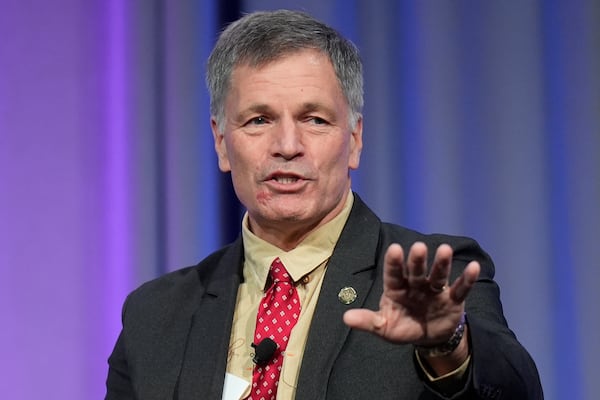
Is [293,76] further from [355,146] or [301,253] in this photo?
[301,253]

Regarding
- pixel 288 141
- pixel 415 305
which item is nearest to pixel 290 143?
pixel 288 141

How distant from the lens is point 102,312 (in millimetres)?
2980

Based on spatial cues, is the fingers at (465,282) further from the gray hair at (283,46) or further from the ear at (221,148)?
the ear at (221,148)

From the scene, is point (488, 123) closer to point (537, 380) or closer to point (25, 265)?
point (537, 380)

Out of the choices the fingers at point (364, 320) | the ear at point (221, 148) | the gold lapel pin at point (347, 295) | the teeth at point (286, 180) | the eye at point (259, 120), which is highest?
the eye at point (259, 120)

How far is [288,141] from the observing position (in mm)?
2006

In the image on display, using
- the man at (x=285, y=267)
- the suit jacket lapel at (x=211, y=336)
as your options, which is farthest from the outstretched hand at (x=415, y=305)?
the suit jacket lapel at (x=211, y=336)

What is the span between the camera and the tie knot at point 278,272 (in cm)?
203

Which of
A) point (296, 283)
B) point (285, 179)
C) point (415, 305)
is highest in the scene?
point (285, 179)

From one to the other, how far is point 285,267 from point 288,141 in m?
0.26

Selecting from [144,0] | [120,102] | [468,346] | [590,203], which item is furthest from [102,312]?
[468,346]

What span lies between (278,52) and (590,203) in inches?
41.7

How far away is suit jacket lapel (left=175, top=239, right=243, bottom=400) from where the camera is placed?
1949mm

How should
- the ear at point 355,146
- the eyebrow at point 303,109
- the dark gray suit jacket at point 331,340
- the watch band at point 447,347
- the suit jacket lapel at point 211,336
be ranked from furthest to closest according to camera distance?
the ear at point 355,146, the eyebrow at point 303,109, the suit jacket lapel at point 211,336, the dark gray suit jacket at point 331,340, the watch band at point 447,347
